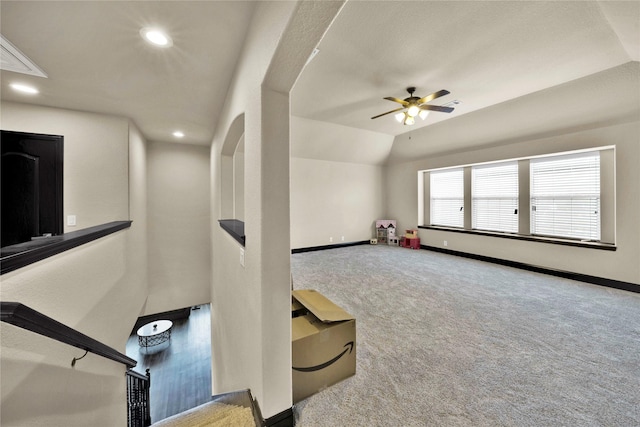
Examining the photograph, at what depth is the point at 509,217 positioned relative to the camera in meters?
4.92

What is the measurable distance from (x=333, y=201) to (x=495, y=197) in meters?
3.81

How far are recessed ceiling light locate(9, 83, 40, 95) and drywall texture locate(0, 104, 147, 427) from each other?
1.54 ft

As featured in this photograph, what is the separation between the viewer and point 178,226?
492cm

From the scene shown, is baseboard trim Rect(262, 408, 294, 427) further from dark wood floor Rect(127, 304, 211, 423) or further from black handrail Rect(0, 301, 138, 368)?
dark wood floor Rect(127, 304, 211, 423)

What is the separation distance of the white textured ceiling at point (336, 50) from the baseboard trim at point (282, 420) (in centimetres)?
255

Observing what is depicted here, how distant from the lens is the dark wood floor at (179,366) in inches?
175

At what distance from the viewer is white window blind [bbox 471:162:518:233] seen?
486cm

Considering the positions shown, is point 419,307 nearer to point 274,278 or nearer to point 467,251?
point 274,278

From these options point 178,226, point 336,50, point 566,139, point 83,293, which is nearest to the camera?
point 83,293

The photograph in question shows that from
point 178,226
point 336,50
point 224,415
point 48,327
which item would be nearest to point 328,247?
point 178,226

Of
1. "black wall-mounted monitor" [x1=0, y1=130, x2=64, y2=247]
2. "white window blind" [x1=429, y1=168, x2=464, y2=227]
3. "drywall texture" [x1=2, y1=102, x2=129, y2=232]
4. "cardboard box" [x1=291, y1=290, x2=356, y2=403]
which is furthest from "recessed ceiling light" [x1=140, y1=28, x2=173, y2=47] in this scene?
"white window blind" [x1=429, y1=168, x2=464, y2=227]

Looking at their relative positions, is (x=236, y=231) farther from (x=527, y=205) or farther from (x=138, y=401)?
(x=527, y=205)

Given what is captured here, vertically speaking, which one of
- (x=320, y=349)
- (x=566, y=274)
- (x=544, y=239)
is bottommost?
(x=566, y=274)

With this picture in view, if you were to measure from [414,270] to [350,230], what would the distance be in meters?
2.65
